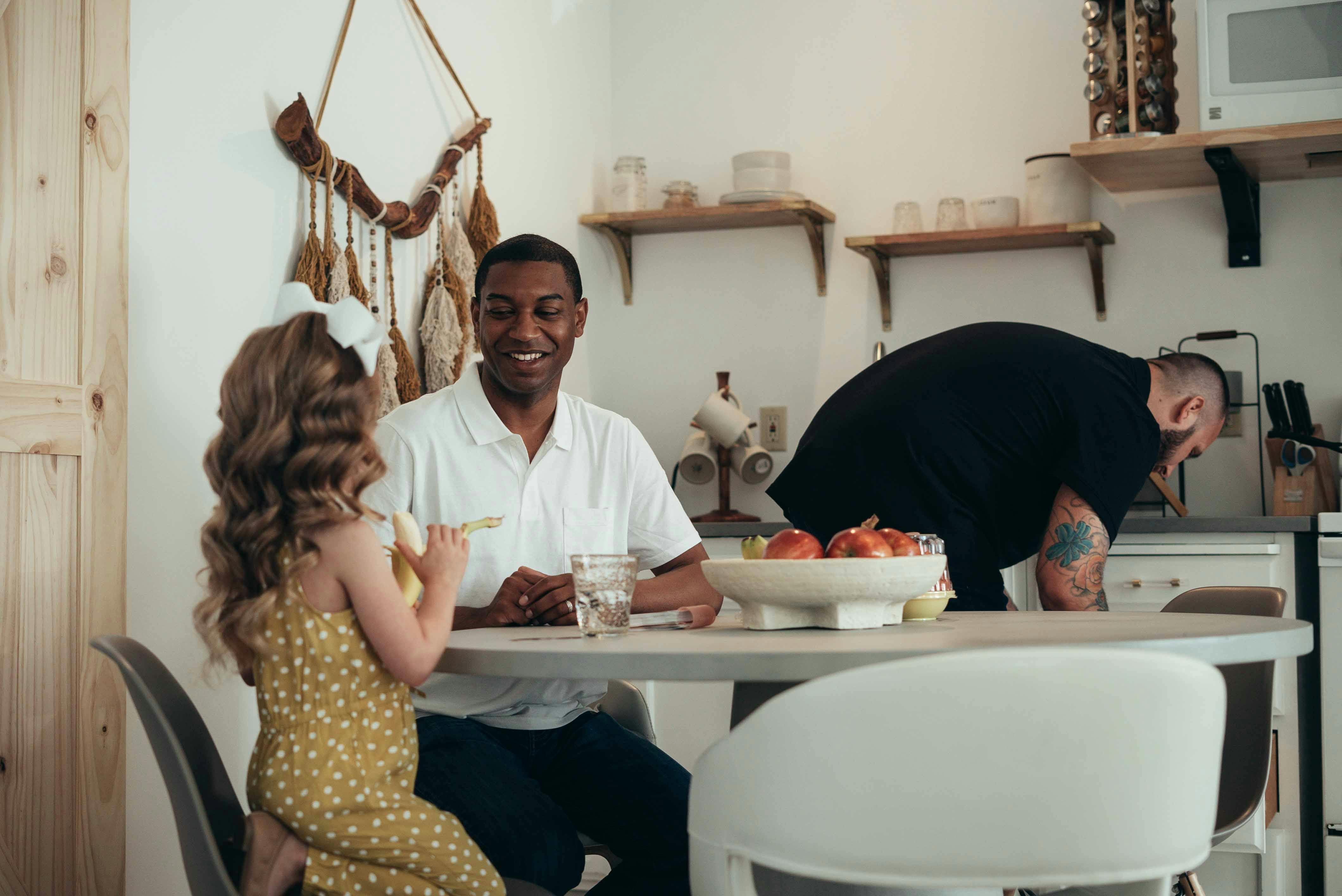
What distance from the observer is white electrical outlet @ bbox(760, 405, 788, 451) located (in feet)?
12.1

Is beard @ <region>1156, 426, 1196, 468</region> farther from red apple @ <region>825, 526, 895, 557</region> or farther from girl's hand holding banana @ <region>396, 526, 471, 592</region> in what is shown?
girl's hand holding banana @ <region>396, 526, 471, 592</region>

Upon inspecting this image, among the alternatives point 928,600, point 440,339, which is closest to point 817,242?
point 440,339

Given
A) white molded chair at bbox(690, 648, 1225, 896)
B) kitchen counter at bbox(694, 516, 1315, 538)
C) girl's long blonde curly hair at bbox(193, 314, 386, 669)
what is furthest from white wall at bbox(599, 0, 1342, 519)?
white molded chair at bbox(690, 648, 1225, 896)

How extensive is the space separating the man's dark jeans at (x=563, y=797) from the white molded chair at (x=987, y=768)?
0.52m

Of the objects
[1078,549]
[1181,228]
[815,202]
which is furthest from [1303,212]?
[1078,549]

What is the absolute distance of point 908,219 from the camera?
3.47 meters

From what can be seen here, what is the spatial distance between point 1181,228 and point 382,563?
283 centimetres

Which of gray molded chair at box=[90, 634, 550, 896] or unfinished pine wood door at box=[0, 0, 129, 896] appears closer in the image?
gray molded chair at box=[90, 634, 550, 896]

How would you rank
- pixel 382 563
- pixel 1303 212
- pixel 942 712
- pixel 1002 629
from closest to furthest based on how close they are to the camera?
pixel 942 712
pixel 382 563
pixel 1002 629
pixel 1303 212

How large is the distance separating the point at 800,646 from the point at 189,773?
544mm

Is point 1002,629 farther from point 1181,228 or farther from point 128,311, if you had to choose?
point 1181,228

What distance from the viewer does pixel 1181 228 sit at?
11.1 feet

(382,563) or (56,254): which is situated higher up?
(56,254)

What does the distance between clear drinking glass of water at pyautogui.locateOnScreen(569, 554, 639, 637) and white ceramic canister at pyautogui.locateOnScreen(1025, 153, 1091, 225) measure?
7.80 ft
